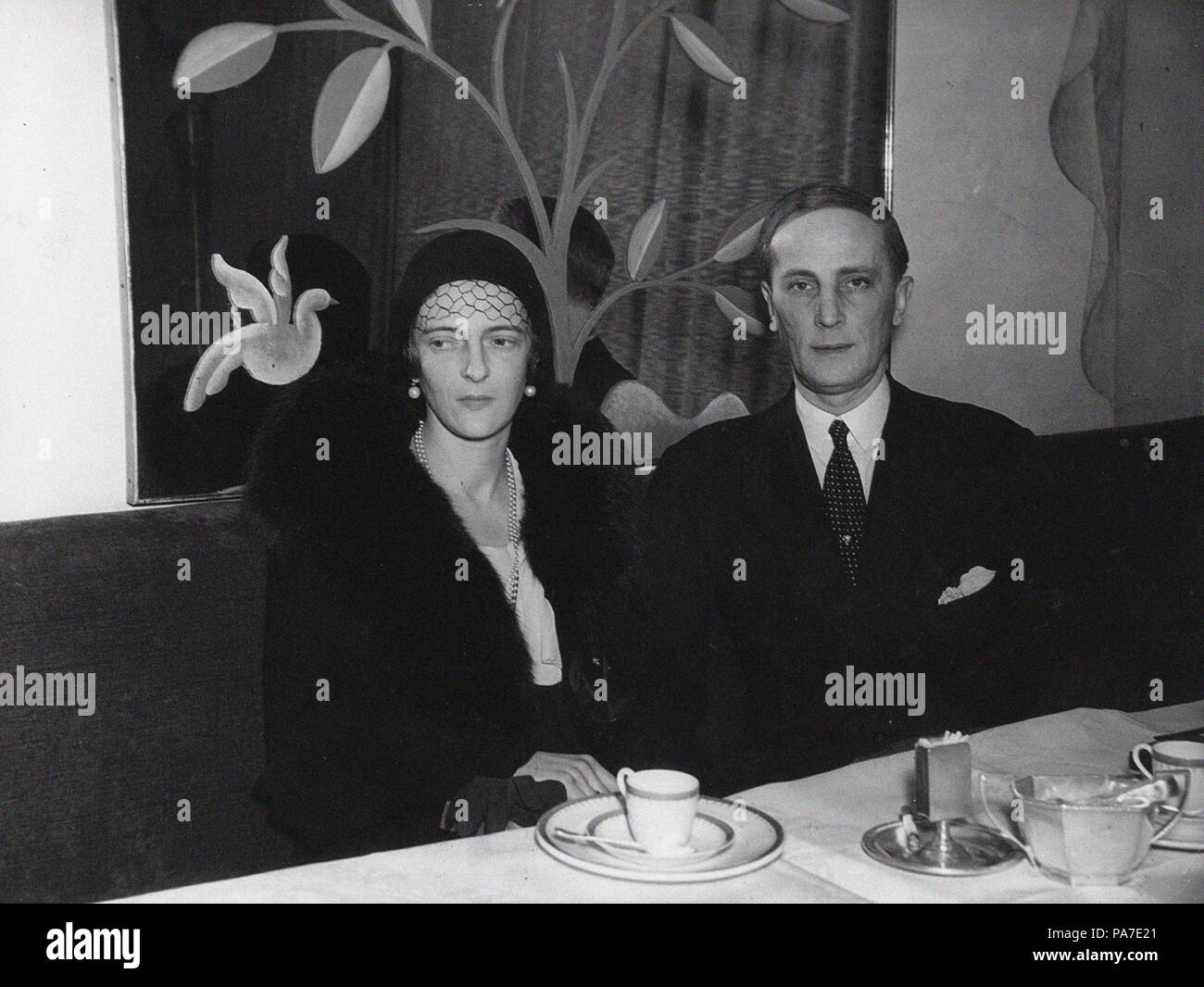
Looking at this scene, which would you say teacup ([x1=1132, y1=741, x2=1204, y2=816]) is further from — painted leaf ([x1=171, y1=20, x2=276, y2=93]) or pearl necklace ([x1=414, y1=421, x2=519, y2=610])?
painted leaf ([x1=171, y1=20, x2=276, y2=93])

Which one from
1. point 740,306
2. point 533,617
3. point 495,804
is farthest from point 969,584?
point 495,804

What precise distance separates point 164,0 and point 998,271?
5.28ft

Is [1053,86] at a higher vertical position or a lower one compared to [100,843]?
higher

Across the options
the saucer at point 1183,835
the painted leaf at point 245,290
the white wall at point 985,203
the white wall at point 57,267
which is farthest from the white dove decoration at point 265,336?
the saucer at point 1183,835

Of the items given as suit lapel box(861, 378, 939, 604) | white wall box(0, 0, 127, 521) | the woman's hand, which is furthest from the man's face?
white wall box(0, 0, 127, 521)

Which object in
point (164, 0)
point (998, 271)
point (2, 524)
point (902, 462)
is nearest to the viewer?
point (2, 524)

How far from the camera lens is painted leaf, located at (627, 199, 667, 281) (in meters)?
2.17

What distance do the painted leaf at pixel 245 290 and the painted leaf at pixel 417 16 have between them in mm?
435

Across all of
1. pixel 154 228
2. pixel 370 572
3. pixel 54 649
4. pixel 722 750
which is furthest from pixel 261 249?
pixel 722 750

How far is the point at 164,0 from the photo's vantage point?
175 cm

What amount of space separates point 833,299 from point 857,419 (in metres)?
0.22

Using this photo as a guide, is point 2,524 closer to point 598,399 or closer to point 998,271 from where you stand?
point 598,399

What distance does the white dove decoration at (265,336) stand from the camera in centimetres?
181

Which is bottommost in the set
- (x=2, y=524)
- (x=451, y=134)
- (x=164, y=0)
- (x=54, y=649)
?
(x=54, y=649)
